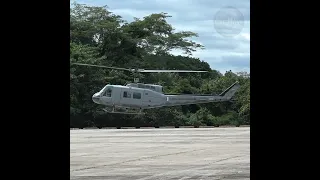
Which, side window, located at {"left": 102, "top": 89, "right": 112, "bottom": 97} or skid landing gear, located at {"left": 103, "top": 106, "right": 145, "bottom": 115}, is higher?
side window, located at {"left": 102, "top": 89, "right": 112, "bottom": 97}

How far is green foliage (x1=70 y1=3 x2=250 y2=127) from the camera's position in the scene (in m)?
38.3

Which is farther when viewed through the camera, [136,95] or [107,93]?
[136,95]

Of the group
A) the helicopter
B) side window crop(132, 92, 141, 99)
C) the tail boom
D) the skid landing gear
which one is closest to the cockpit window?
the helicopter

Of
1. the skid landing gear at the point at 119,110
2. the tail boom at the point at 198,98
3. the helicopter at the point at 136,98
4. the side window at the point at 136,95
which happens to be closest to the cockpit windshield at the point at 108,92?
the helicopter at the point at 136,98

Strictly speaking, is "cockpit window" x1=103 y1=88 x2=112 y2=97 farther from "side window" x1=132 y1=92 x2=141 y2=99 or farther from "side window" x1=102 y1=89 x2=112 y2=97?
"side window" x1=132 y1=92 x2=141 y2=99

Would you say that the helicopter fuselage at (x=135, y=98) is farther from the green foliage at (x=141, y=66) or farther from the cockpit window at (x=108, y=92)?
the green foliage at (x=141, y=66)

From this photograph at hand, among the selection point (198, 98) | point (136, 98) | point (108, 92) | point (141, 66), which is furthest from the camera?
point (141, 66)

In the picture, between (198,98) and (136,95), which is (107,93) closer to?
(136,95)

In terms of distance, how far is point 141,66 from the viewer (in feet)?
137

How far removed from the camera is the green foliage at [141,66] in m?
38.3

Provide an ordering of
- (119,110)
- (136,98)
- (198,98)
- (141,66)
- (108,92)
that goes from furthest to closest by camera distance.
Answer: (141,66) → (119,110) → (198,98) → (136,98) → (108,92)

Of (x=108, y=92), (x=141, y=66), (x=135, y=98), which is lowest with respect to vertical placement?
(x=135, y=98)

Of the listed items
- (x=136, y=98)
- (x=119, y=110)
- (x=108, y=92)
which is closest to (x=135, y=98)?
(x=136, y=98)
